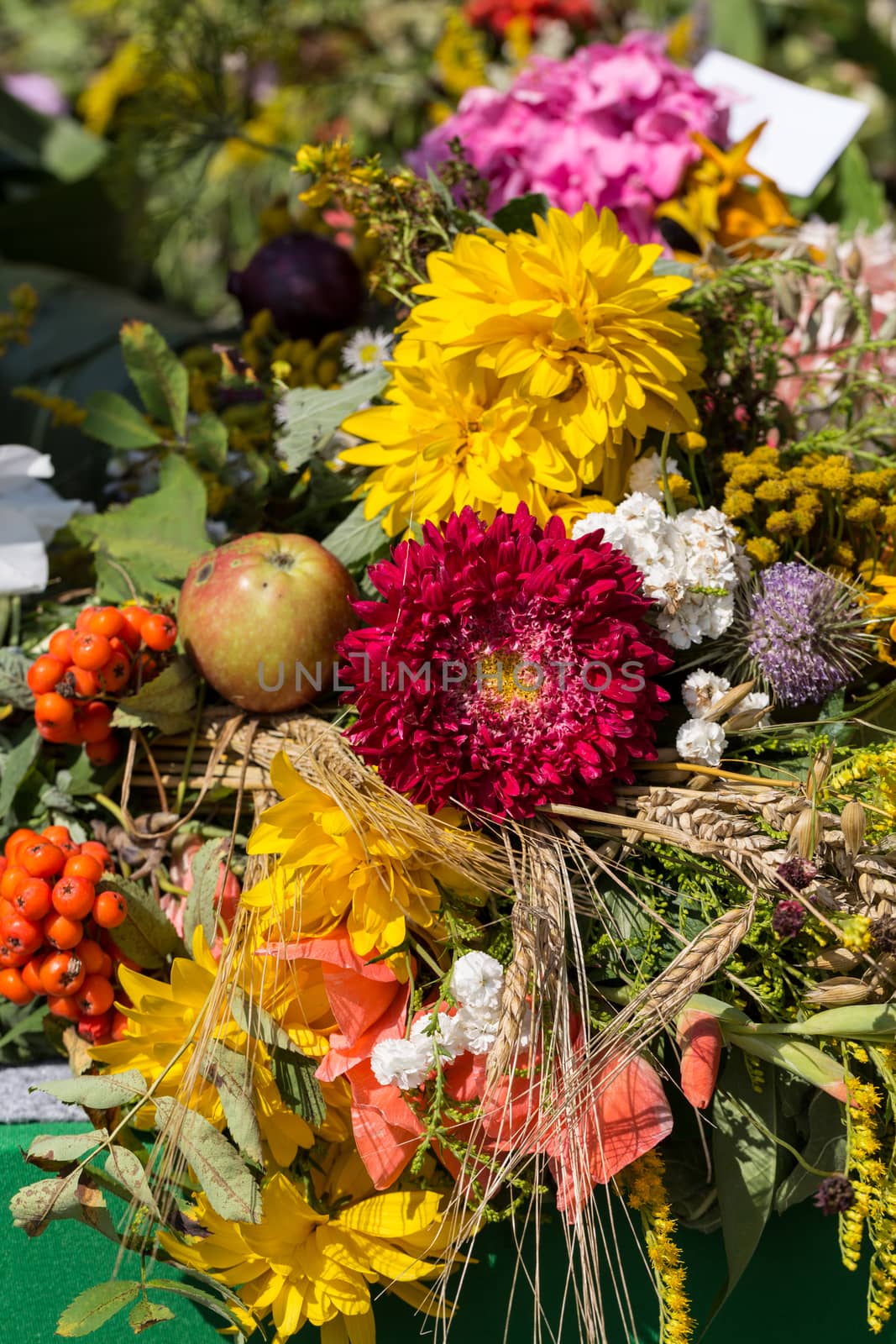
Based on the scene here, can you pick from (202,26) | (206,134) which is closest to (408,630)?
(206,134)

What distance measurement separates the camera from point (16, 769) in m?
0.82

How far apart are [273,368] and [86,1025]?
61 cm

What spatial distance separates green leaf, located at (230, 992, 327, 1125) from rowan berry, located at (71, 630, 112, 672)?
26 cm

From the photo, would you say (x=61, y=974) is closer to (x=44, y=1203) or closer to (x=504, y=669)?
(x=44, y=1203)

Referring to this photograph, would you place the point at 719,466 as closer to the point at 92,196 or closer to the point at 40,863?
the point at 40,863

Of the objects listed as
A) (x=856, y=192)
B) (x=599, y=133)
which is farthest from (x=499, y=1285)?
(x=856, y=192)

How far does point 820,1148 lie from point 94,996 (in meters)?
0.50

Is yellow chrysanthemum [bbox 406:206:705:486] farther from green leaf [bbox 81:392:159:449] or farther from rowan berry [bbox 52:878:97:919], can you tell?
rowan berry [bbox 52:878:97:919]

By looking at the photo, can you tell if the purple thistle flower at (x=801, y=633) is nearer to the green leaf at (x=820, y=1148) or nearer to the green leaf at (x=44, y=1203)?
the green leaf at (x=820, y=1148)

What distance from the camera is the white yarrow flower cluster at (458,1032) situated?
2.05 feet

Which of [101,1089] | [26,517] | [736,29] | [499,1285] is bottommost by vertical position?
[499,1285]

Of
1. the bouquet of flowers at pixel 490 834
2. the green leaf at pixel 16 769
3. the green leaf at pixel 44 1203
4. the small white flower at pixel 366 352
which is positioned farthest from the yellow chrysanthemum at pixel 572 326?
the green leaf at pixel 44 1203

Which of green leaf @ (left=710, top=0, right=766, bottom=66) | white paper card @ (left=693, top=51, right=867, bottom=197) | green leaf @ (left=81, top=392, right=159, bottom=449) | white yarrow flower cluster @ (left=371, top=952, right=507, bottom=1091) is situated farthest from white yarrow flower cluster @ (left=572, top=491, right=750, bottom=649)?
green leaf @ (left=710, top=0, right=766, bottom=66)

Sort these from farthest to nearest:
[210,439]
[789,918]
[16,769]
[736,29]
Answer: [736,29] < [210,439] < [16,769] < [789,918]
